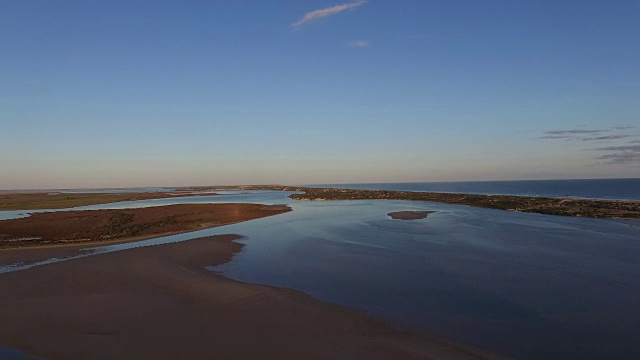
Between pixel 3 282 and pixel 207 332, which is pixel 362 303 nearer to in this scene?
pixel 207 332

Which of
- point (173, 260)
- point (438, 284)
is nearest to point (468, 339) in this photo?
point (438, 284)

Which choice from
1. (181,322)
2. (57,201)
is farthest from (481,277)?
(57,201)

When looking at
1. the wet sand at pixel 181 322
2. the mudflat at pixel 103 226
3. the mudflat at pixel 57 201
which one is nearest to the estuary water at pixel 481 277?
the wet sand at pixel 181 322

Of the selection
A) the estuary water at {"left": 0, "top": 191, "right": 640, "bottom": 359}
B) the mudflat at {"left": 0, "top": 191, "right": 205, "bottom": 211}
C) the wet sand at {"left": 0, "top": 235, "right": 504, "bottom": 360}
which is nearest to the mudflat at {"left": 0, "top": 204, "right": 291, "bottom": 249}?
the estuary water at {"left": 0, "top": 191, "right": 640, "bottom": 359}

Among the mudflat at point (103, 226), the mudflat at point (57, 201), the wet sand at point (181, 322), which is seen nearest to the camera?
the wet sand at point (181, 322)

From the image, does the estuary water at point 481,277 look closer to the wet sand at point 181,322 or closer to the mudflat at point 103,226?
the wet sand at point 181,322

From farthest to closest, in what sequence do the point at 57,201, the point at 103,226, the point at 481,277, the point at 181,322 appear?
the point at 57,201 → the point at 103,226 → the point at 481,277 → the point at 181,322

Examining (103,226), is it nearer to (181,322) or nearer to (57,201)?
(181,322)
